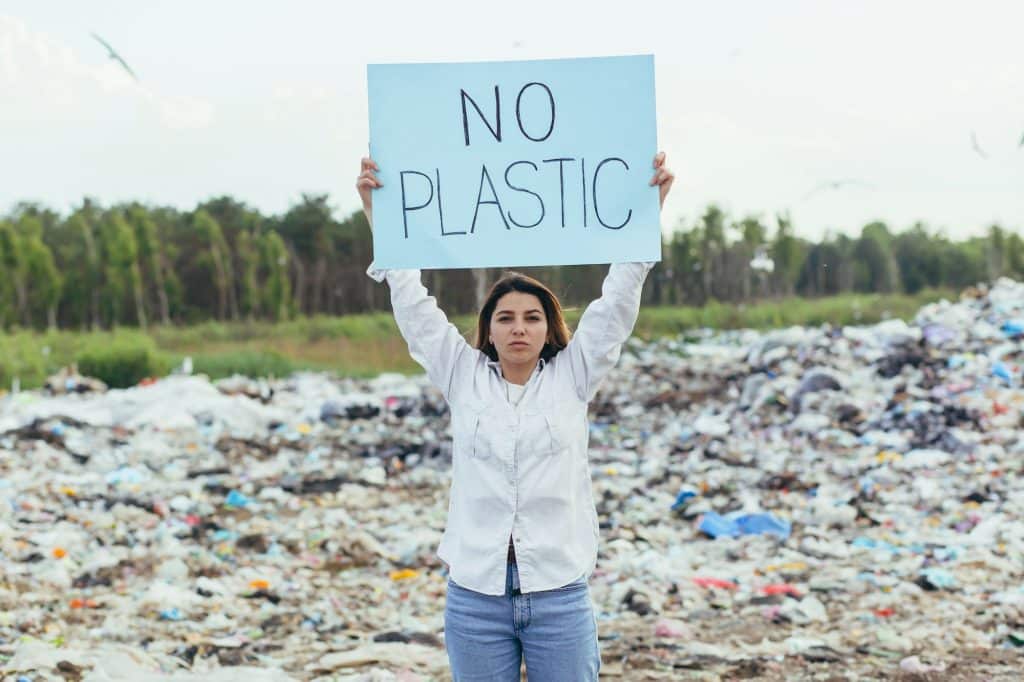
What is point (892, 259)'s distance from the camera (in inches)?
945

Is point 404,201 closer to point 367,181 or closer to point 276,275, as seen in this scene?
point 367,181

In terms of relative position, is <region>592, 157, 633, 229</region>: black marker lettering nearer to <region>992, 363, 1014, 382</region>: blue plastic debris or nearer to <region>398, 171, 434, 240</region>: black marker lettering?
<region>398, 171, 434, 240</region>: black marker lettering

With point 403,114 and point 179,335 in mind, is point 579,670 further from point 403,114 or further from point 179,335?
point 179,335

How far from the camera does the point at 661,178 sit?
6.56 ft

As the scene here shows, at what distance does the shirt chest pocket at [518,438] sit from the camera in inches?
74.7

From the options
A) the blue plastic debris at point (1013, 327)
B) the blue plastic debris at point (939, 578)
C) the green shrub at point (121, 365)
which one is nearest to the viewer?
the blue plastic debris at point (939, 578)

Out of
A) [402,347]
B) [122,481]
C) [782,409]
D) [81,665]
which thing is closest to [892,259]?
[402,347]

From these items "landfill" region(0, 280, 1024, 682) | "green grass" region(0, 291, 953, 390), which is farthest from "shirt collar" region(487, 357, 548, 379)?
"green grass" region(0, 291, 953, 390)

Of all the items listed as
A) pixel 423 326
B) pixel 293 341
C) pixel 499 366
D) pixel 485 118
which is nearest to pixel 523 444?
pixel 499 366

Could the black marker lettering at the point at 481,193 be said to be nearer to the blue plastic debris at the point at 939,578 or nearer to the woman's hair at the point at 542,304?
the woman's hair at the point at 542,304

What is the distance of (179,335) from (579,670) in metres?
19.1

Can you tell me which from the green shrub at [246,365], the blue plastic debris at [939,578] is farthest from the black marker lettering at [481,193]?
the green shrub at [246,365]

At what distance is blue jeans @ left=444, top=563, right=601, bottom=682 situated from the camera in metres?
1.86

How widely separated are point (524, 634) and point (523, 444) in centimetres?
33
